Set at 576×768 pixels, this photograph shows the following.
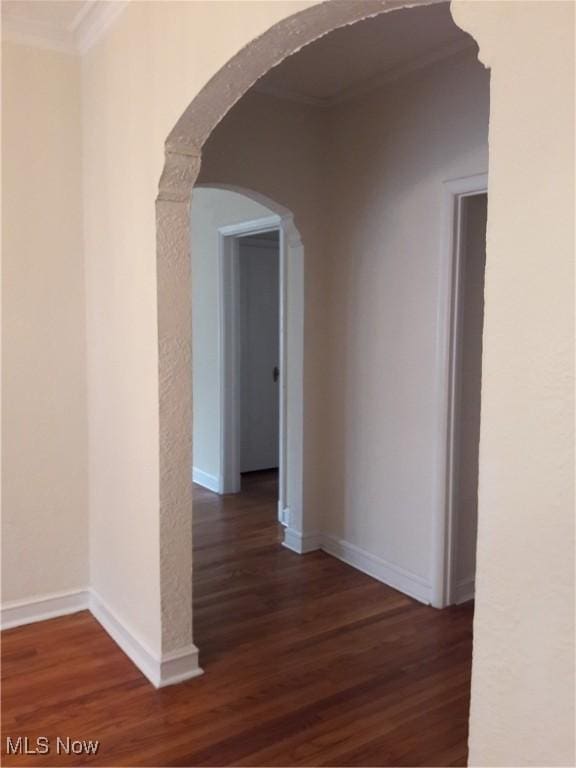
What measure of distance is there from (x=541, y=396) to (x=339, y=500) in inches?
108

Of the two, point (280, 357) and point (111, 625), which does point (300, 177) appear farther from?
point (111, 625)

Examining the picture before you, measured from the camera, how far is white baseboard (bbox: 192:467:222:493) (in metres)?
5.10

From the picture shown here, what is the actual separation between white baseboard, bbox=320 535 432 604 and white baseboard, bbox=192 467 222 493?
146cm

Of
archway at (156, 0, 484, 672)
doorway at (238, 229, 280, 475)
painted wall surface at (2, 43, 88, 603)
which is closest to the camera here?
archway at (156, 0, 484, 672)

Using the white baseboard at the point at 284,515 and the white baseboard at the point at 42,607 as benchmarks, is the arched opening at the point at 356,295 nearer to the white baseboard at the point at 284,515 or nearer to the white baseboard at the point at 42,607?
the white baseboard at the point at 284,515

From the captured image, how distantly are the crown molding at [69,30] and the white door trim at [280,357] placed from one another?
1.32m

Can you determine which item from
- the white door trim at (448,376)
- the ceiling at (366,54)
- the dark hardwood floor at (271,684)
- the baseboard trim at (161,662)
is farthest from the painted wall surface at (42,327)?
the white door trim at (448,376)

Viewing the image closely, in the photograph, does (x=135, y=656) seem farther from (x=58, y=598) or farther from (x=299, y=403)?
(x=299, y=403)

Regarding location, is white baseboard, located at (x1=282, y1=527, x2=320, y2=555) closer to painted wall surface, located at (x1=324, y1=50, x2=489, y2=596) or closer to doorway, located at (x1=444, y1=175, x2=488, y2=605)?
painted wall surface, located at (x1=324, y1=50, x2=489, y2=596)

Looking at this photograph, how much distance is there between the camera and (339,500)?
371cm

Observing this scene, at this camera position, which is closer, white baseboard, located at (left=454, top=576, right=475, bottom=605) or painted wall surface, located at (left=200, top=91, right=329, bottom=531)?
white baseboard, located at (left=454, top=576, right=475, bottom=605)

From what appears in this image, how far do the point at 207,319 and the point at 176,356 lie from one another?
2.77m

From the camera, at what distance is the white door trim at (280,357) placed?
376cm

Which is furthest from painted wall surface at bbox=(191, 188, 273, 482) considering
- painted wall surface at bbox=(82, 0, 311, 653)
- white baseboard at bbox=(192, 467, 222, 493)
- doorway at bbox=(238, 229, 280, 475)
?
painted wall surface at bbox=(82, 0, 311, 653)
